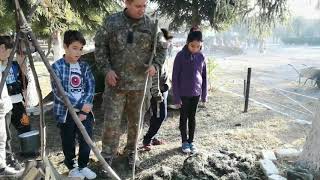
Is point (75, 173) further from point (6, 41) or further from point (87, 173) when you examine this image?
point (6, 41)

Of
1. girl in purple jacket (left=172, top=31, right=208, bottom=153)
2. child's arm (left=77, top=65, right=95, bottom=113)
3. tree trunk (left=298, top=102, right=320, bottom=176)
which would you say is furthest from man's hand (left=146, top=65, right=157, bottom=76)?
tree trunk (left=298, top=102, right=320, bottom=176)

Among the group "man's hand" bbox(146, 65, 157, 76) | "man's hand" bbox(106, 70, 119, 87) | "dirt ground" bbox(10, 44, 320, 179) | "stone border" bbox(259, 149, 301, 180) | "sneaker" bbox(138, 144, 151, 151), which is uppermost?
"man's hand" bbox(146, 65, 157, 76)

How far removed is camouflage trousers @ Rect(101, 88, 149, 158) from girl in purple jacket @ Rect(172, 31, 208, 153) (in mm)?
801

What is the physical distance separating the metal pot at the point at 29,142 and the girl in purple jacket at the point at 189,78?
1679 mm

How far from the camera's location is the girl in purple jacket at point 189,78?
467 cm

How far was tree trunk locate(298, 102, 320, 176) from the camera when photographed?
4.15 metres

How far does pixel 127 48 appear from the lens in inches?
149

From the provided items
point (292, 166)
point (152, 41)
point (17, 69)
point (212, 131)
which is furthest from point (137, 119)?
point (212, 131)

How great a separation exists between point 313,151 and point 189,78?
61.5 inches

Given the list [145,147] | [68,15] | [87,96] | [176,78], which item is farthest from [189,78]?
[68,15]

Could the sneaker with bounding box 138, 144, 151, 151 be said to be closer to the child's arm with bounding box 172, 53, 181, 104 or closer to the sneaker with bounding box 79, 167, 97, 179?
the child's arm with bounding box 172, 53, 181, 104

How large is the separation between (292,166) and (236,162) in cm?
65

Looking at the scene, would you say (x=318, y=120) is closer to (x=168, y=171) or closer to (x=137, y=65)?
(x=168, y=171)

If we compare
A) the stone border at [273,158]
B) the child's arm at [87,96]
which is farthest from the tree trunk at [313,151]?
the child's arm at [87,96]
